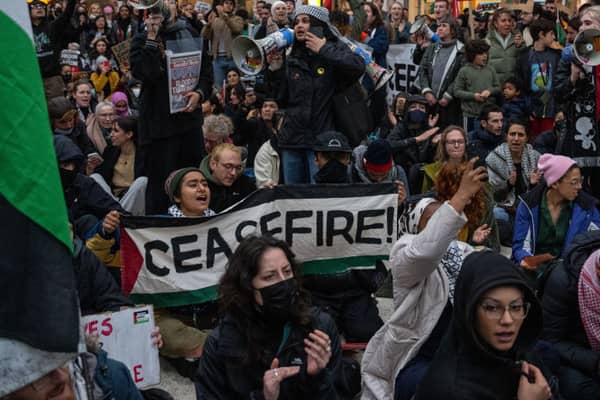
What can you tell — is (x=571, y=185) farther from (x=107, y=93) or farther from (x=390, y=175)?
(x=107, y=93)

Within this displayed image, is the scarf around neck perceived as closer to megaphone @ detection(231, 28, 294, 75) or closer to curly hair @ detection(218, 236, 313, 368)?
curly hair @ detection(218, 236, 313, 368)

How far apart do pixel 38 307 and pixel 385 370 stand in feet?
7.26

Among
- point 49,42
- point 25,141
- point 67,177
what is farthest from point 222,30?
point 25,141

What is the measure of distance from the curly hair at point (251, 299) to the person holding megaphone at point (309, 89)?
3.43 meters

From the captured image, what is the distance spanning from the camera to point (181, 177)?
5.25 metres

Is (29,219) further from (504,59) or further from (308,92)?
(504,59)

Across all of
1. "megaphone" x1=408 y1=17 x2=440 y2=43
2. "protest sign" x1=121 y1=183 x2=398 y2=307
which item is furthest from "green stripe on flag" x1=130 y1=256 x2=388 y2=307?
"megaphone" x1=408 y1=17 x2=440 y2=43

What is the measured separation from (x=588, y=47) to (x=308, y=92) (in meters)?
2.39

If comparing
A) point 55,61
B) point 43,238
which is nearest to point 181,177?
point 43,238

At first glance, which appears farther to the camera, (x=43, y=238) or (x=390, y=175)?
(x=390, y=175)

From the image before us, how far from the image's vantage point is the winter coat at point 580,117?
306 inches

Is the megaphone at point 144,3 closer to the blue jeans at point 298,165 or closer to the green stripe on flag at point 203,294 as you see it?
the blue jeans at point 298,165

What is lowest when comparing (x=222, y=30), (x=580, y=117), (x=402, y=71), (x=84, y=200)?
(x=84, y=200)

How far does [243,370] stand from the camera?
3277mm
